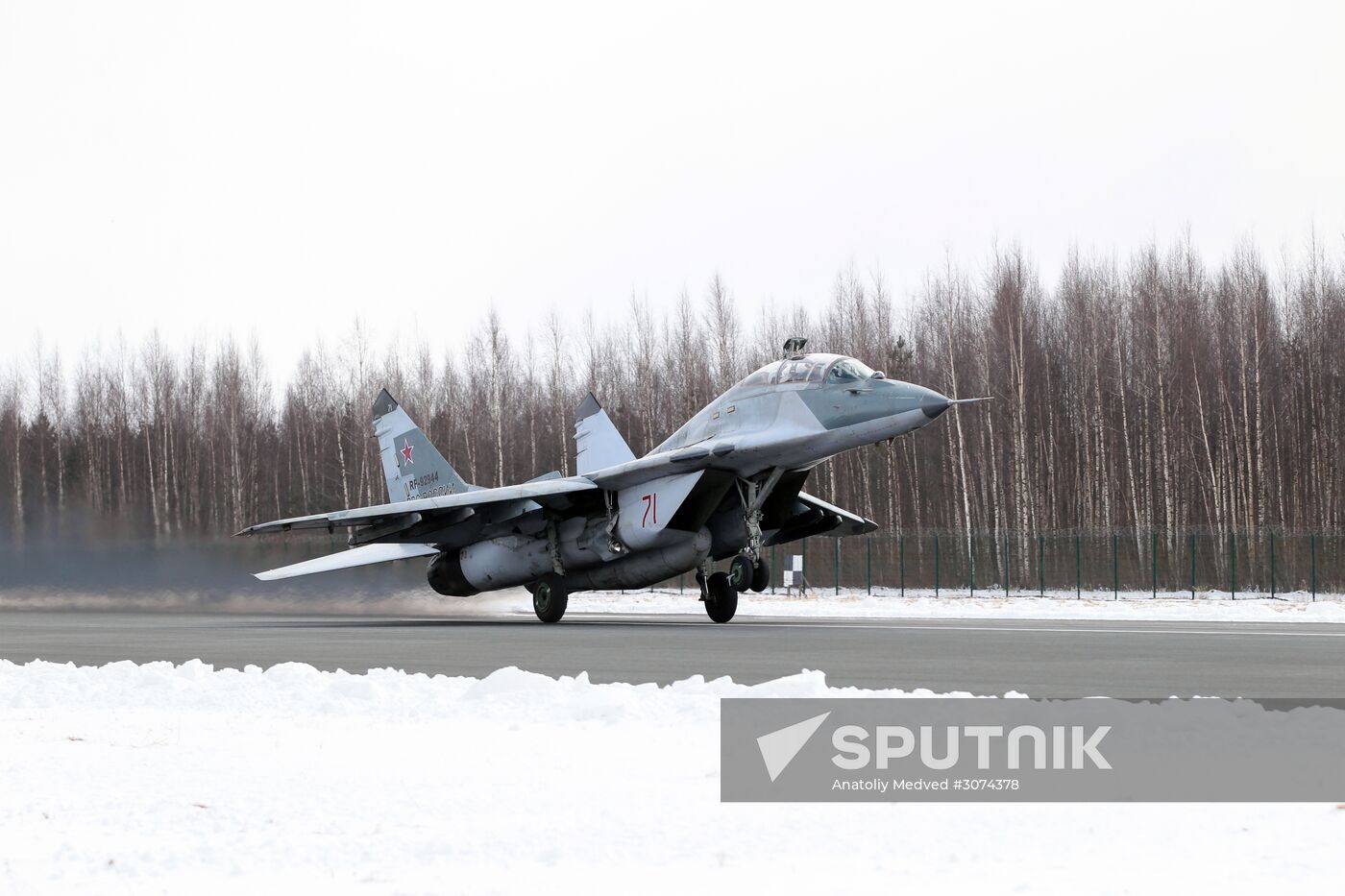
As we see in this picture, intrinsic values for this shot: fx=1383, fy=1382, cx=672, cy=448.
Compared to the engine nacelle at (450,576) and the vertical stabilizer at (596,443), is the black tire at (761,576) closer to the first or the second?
the vertical stabilizer at (596,443)

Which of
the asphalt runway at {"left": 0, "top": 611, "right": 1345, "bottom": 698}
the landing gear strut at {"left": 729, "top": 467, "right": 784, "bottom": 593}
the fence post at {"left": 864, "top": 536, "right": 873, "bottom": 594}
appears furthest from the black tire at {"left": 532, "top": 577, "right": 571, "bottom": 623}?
the fence post at {"left": 864, "top": 536, "right": 873, "bottom": 594}

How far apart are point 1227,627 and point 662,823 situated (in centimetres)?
1624

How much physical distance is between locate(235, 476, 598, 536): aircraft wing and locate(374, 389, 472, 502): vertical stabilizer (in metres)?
2.77

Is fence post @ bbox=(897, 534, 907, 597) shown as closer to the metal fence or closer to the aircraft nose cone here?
the metal fence

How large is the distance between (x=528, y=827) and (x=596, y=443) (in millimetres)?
19794

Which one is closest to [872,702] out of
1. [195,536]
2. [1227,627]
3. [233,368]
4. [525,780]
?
[525,780]

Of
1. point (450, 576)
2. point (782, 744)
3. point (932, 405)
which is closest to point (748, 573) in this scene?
point (932, 405)

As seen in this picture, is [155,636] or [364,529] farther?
[364,529]

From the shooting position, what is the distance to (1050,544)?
4272cm

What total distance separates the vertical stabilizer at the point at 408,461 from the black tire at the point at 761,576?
754 cm

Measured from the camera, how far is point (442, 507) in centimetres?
2238

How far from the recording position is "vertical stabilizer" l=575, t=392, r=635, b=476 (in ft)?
81.5

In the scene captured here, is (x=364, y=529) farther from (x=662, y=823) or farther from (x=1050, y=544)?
(x=1050, y=544)

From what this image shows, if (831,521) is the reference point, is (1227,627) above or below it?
below
